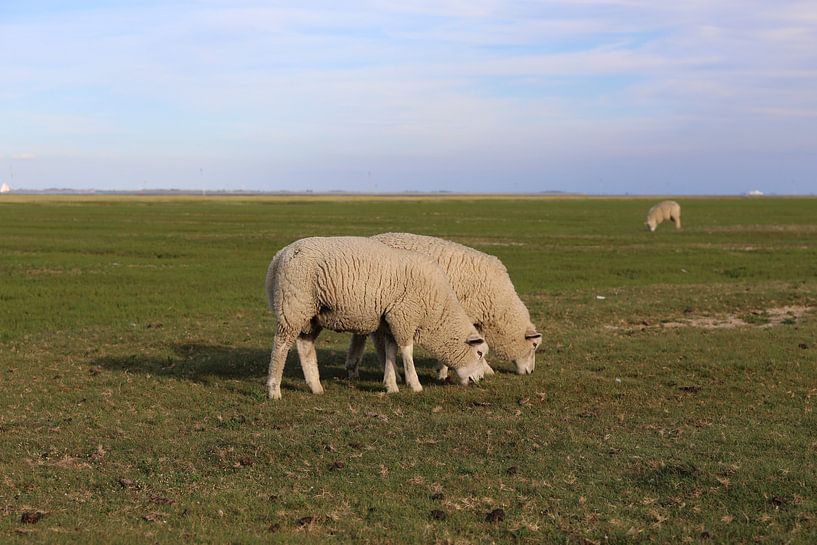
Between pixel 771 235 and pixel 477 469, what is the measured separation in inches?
1834

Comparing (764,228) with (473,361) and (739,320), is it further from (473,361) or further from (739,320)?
(473,361)

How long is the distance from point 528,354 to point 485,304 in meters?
1.05

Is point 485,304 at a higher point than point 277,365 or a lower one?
higher

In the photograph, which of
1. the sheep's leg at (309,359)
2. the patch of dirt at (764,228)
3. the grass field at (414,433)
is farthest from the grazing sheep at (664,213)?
the sheep's leg at (309,359)

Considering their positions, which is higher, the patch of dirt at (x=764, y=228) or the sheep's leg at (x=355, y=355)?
the patch of dirt at (x=764, y=228)

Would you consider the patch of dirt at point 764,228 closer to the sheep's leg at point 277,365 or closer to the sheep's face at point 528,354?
the sheep's face at point 528,354

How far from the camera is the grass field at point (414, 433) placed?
7.18 meters

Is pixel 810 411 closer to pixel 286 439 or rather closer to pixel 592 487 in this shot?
pixel 592 487

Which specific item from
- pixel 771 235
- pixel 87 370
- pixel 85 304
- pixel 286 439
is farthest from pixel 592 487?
pixel 771 235

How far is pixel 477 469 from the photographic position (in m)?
8.48

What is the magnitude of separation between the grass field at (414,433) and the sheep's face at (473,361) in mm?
407

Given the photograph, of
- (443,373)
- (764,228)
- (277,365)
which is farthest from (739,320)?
(764,228)

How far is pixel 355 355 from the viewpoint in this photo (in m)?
13.6

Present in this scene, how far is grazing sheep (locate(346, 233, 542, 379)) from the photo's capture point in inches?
532
